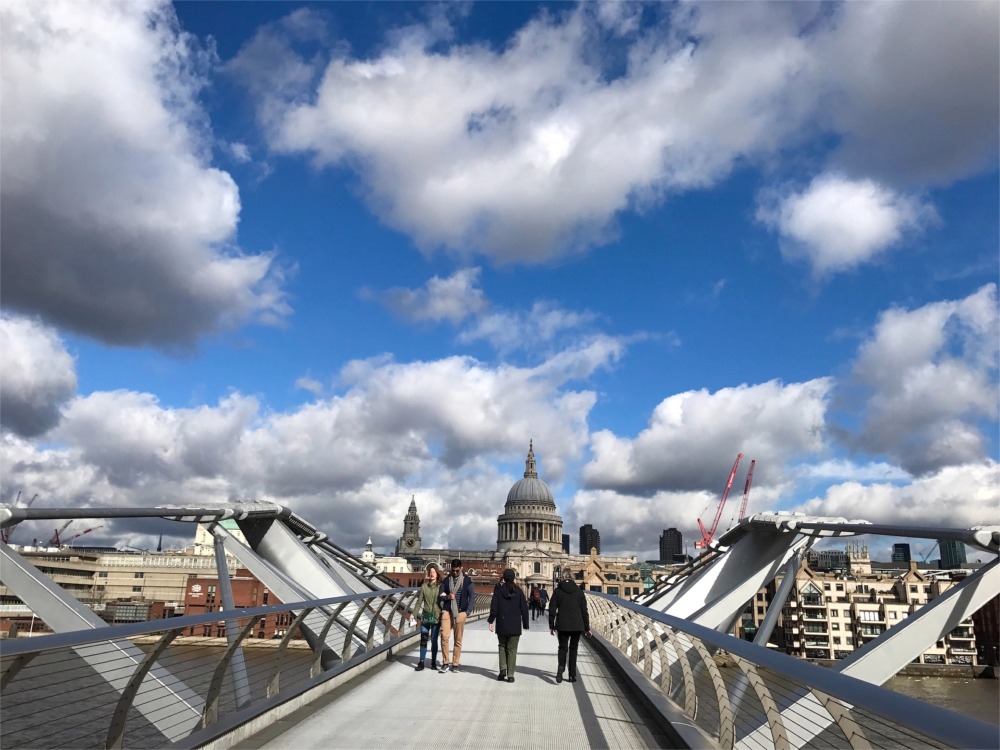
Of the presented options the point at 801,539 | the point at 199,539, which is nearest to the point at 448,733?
the point at 801,539

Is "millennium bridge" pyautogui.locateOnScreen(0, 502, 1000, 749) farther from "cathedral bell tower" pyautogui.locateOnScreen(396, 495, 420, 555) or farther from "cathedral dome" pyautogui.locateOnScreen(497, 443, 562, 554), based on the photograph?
"cathedral bell tower" pyautogui.locateOnScreen(396, 495, 420, 555)

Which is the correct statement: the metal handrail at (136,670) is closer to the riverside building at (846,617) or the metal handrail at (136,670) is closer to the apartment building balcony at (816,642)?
the riverside building at (846,617)

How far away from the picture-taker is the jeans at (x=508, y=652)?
31.5 feet

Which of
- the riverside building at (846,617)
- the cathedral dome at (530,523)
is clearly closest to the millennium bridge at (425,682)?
the riverside building at (846,617)

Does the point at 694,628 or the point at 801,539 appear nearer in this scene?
the point at 694,628

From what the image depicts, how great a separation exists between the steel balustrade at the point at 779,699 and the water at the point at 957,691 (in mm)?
52988

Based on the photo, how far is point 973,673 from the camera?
240 feet

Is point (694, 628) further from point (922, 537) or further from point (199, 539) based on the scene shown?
point (199, 539)

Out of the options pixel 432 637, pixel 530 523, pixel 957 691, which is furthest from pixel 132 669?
pixel 530 523

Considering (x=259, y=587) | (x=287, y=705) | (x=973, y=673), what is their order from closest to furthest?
(x=287, y=705) < (x=259, y=587) < (x=973, y=673)

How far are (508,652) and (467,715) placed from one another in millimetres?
2629

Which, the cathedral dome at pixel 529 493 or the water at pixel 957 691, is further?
the cathedral dome at pixel 529 493

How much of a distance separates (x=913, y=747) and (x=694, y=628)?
12.5ft

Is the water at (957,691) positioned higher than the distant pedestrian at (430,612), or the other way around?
the distant pedestrian at (430,612)
